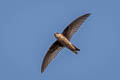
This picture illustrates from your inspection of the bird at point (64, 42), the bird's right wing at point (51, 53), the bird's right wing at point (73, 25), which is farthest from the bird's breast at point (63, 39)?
the bird's right wing at point (51, 53)

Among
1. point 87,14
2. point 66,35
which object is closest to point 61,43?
point 66,35

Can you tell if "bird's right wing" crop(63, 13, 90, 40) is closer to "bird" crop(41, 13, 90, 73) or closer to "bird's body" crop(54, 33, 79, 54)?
"bird" crop(41, 13, 90, 73)

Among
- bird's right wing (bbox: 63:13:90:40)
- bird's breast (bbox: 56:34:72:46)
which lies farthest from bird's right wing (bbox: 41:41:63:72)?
bird's breast (bbox: 56:34:72:46)

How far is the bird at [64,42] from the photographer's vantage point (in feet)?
88.1

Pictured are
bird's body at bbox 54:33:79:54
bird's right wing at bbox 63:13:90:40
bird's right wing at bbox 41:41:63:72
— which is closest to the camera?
bird's body at bbox 54:33:79:54

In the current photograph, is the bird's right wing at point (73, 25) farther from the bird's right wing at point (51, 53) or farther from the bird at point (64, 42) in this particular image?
the bird's right wing at point (51, 53)

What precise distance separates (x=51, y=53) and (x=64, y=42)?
1.77m

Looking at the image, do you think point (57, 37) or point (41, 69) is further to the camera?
point (41, 69)

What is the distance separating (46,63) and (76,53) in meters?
2.52

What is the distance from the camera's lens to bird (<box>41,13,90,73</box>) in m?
26.8

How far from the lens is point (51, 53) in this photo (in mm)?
28375

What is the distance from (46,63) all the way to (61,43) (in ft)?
6.38

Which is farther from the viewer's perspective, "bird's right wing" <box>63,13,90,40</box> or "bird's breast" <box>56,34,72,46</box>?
"bird's right wing" <box>63,13,90,40</box>

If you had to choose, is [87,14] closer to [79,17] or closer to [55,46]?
[79,17]
